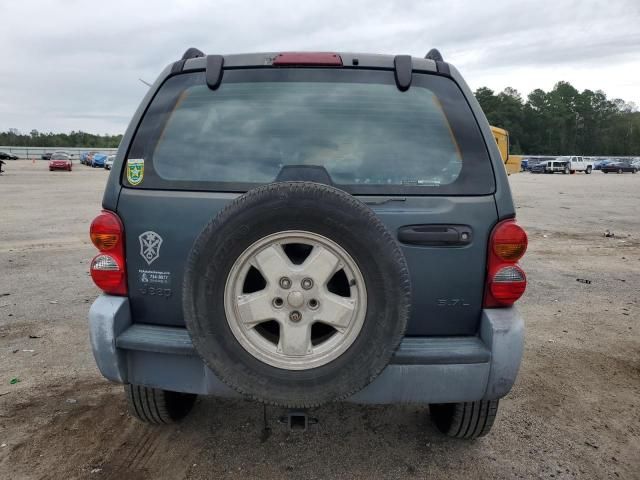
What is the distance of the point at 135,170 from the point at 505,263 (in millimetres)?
1803

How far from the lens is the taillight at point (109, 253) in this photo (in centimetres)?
230

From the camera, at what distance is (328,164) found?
2289 mm

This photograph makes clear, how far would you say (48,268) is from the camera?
6.91m

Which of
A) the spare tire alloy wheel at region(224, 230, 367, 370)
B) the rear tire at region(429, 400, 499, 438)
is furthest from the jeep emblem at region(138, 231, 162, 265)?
the rear tire at region(429, 400, 499, 438)

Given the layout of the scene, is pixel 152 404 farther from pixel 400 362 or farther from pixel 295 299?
pixel 400 362

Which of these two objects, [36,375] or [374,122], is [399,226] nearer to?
[374,122]

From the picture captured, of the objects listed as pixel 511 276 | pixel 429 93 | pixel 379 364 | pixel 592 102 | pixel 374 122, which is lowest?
pixel 379 364

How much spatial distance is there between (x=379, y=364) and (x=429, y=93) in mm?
1334

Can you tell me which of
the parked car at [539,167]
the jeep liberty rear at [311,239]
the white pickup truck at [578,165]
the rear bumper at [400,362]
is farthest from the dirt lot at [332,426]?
the parked car at [539,167]

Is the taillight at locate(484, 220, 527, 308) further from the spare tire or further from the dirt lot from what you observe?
the dirt lot

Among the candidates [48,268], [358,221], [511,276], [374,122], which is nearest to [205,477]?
[358,221]

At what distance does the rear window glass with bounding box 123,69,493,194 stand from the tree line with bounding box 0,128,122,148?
10339cm

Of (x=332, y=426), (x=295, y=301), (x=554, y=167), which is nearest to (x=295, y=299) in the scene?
(x=295, y=301)

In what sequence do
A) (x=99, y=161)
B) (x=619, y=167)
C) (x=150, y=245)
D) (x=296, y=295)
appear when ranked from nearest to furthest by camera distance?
(x=296, y=295) < (x=150, y=245) < (x=619, y=167) < (x=99, y=161)
